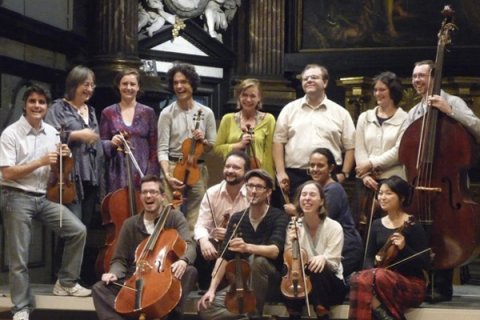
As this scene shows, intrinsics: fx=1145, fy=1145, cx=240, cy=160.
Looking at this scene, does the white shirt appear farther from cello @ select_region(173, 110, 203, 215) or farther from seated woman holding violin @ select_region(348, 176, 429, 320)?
seated woman holding violin @ select_region(348, 176, 429, 320)

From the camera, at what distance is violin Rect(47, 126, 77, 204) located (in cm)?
711

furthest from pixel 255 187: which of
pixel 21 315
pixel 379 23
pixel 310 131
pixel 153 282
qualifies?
pixel 379 23

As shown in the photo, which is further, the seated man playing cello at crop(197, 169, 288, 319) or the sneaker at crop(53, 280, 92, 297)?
the sneaker at crop(53, 280, 92, 297)

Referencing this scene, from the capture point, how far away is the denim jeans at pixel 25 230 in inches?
280

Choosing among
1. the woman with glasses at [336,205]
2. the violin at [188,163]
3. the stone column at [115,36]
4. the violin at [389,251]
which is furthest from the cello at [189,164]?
the stone column at [115,36]

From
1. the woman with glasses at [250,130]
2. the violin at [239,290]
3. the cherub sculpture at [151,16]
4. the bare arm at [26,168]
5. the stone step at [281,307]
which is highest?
the cherub sculpture at [151,16]

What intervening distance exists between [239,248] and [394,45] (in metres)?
4.83

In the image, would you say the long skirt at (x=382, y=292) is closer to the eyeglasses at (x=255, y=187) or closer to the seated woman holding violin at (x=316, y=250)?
the seated woman holding violin at (x=316, y=250)

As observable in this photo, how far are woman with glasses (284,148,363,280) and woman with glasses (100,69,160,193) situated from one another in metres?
1.07

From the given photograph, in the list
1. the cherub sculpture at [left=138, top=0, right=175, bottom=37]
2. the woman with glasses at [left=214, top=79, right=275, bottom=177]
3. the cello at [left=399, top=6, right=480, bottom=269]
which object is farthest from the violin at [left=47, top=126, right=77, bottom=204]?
the cherub sculpture at [left=138, top=0, right=175, bottom=37]

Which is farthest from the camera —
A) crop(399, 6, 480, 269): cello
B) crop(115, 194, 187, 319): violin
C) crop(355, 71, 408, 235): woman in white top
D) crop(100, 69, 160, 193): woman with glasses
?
crop(100, 69, 160, 193): woman with glasses

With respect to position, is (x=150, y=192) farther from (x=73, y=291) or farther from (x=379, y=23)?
(x=379, y=23)

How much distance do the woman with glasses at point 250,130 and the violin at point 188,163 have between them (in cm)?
20

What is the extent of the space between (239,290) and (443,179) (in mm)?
1387
